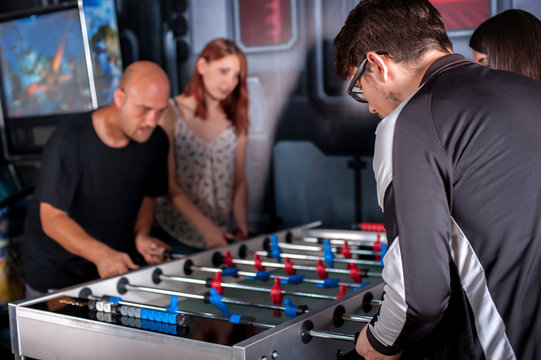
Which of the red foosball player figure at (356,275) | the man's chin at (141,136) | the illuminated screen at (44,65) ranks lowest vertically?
the red foosball player figure at (356,275)

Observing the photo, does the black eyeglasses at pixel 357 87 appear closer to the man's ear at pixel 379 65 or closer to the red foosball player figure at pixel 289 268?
the man's ear at pixel 379 65

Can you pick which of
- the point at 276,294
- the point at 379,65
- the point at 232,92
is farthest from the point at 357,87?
the point at 232,92

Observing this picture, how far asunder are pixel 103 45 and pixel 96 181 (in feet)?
4.88

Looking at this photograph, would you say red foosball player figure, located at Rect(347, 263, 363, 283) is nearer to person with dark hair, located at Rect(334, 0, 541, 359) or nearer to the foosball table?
the foosball table

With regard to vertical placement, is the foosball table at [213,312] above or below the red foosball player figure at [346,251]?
above

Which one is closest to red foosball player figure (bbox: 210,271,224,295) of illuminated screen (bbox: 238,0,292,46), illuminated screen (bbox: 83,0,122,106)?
illuminated screen (bbox: 238,0,292,46)

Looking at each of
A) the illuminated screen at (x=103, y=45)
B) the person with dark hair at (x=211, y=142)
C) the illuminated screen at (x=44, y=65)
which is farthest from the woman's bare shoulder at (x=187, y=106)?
the illuminated screen at (x=44, y=65)

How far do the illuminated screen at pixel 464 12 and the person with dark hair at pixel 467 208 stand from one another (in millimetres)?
1999

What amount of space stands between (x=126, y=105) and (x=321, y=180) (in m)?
1.39

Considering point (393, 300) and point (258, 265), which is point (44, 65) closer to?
point (258, 265)

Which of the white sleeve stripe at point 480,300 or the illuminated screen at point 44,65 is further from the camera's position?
the illuminated screen at point 44,65

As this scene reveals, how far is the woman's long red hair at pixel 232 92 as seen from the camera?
138 inches

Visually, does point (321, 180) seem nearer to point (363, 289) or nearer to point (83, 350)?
point (363, 289)

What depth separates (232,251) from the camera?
2598 millimetres
